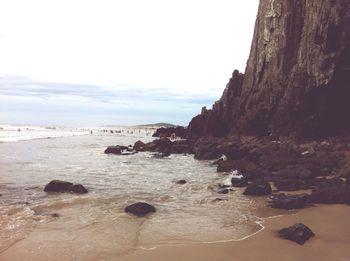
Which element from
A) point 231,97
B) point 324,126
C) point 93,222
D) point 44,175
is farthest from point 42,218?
point 231,97

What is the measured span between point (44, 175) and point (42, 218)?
26.6 ft

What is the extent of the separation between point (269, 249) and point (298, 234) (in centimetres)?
88

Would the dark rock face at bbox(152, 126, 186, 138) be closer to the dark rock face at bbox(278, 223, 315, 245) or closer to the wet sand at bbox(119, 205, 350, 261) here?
the wet sand at bbox(119, 205, 350, 261)

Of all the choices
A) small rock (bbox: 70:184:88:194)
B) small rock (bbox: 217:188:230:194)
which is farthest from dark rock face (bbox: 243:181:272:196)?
small rock (bbox: 70:184:88:194)

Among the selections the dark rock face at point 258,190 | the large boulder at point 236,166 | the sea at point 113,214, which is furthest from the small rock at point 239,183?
the large boulder at point 236,166

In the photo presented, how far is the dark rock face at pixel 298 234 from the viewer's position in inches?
329

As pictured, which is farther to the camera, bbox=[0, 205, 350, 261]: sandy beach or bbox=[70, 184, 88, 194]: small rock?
bbox=[70, 184, 88, 194]: small rock

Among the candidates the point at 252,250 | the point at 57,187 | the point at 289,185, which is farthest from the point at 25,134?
the point at 252,250

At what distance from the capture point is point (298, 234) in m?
8.44

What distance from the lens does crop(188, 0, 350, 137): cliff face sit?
32.0m

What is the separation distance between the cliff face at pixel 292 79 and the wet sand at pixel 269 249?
24.5 meters

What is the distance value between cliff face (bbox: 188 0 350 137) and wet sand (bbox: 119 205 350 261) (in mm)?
24480

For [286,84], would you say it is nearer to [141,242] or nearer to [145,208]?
[145,208]

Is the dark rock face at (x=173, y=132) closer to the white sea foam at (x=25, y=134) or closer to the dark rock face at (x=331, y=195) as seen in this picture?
the white sea foam at (x=25, y=134)
